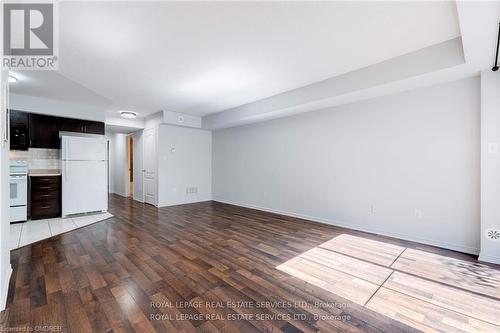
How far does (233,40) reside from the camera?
238 cm

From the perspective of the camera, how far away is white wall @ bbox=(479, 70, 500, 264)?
257cm

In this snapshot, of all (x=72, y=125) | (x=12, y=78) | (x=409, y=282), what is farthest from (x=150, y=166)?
(x=409, y=282)

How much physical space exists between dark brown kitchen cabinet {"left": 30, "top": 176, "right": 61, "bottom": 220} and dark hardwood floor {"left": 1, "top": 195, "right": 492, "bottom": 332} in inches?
58.2

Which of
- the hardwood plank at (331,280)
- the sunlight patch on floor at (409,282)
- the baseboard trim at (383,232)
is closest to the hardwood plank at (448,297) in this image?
the sunlight patch on floor at (409,282)

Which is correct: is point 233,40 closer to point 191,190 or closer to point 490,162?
point 490,162

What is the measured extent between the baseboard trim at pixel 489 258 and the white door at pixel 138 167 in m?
7.15

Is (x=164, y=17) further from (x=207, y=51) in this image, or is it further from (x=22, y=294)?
Result: (x=22, y=294)

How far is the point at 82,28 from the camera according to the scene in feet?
7.08

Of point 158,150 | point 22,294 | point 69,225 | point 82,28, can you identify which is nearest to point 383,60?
point 82,28

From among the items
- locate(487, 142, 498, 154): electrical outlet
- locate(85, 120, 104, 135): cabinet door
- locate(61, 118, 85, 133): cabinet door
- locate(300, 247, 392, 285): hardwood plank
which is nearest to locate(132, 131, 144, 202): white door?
locate(85, 120, 104, 135): cabinet door

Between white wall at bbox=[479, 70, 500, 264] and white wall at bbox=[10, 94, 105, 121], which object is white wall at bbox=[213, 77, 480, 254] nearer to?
white wall at bbox=[479, 70, 500, 264]

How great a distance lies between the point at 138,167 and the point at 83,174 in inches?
81.2

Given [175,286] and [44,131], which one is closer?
[175,286]

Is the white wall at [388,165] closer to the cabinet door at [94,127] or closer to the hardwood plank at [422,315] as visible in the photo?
the hardwood plank at [422,315]
